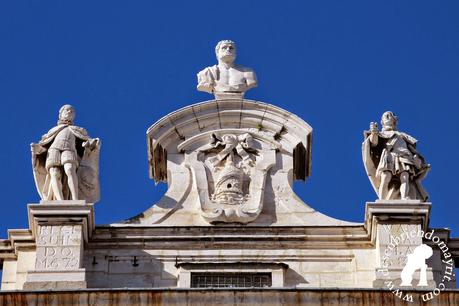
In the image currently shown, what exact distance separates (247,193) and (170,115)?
6.83 ft

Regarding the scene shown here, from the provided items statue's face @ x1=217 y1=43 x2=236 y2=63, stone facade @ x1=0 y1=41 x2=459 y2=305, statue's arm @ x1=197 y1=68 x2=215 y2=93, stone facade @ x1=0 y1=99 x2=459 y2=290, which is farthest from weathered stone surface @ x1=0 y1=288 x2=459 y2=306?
statue's face @ x1=217 y1=43 x2=236 y2=63

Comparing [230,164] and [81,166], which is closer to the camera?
[81,166]

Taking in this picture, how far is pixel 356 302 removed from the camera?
103 feet

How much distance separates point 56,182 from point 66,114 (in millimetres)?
1793

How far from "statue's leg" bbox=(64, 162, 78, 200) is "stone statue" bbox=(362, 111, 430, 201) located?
5.02 meters

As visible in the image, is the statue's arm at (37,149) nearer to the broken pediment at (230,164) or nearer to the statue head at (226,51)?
the broken pediment at (230,164)

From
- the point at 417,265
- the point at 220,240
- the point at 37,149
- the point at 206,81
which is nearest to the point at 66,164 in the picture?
the point at 37,149

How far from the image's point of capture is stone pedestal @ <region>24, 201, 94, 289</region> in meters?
32.4

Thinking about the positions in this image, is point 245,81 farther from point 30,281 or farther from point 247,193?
point 30,281

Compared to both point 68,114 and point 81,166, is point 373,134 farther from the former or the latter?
point 68,114

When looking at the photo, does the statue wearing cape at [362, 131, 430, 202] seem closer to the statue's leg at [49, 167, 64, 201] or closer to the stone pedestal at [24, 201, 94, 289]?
the stone pedestal at [24, 201, 94, 289]

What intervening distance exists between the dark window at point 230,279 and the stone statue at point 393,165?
8.79 feet

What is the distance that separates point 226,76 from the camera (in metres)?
36.3

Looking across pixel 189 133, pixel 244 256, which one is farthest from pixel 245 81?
pixel 244 256
